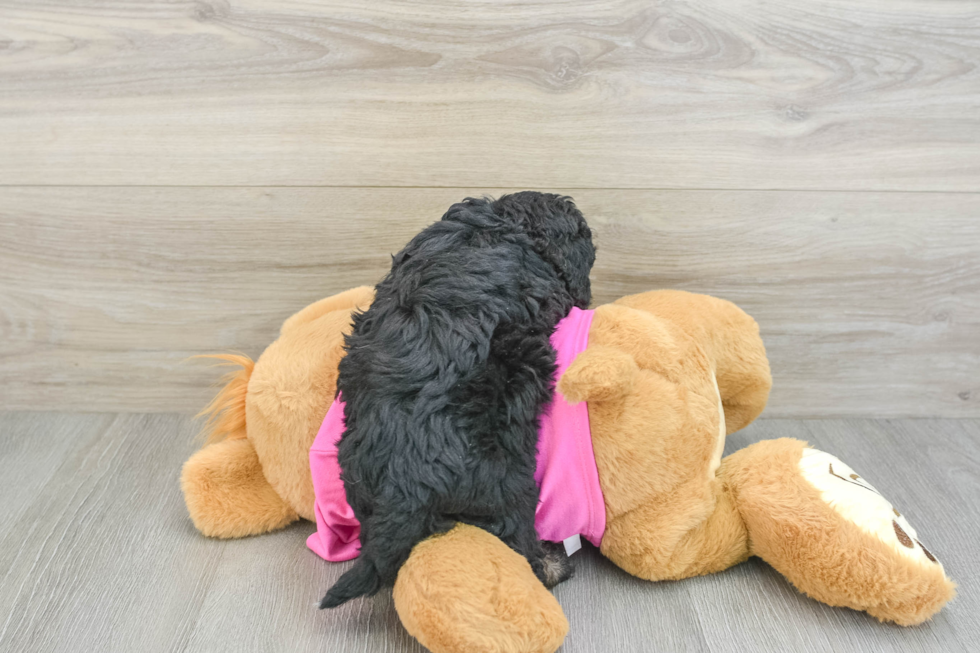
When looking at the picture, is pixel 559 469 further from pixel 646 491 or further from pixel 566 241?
pixel 566 241

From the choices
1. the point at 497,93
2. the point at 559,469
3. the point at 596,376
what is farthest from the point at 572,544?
the point at 497,93

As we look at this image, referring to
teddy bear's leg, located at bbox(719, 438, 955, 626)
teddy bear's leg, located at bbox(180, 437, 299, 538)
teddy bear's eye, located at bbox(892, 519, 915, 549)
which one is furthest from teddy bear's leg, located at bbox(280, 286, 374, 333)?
teddy bear's eye, located at bbox(892, 519, 915, 549)

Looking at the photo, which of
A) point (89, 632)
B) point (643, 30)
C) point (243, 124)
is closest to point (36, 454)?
point (89, 632)

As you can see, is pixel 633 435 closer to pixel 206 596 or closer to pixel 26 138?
pixel 206 596

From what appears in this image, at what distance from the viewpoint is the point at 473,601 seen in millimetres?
534

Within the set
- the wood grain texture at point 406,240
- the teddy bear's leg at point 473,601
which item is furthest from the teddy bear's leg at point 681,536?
the wood grain texture at point 406,240

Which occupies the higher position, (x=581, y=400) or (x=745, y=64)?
(x=745, y=64)

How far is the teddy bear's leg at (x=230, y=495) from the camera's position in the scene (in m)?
0.74

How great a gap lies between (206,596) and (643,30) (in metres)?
0.75

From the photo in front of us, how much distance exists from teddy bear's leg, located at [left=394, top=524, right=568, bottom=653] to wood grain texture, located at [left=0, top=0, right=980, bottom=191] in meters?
0.46

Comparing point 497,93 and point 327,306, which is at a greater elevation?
point 497,93

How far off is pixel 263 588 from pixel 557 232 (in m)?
0.44

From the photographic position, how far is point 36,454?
2.98 ft

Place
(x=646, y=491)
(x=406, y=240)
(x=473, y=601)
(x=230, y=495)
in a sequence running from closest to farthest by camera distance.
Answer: (x=473, y=601) → (x=646, y=491) → (x=230, y=495) → (x=406, y=240)
